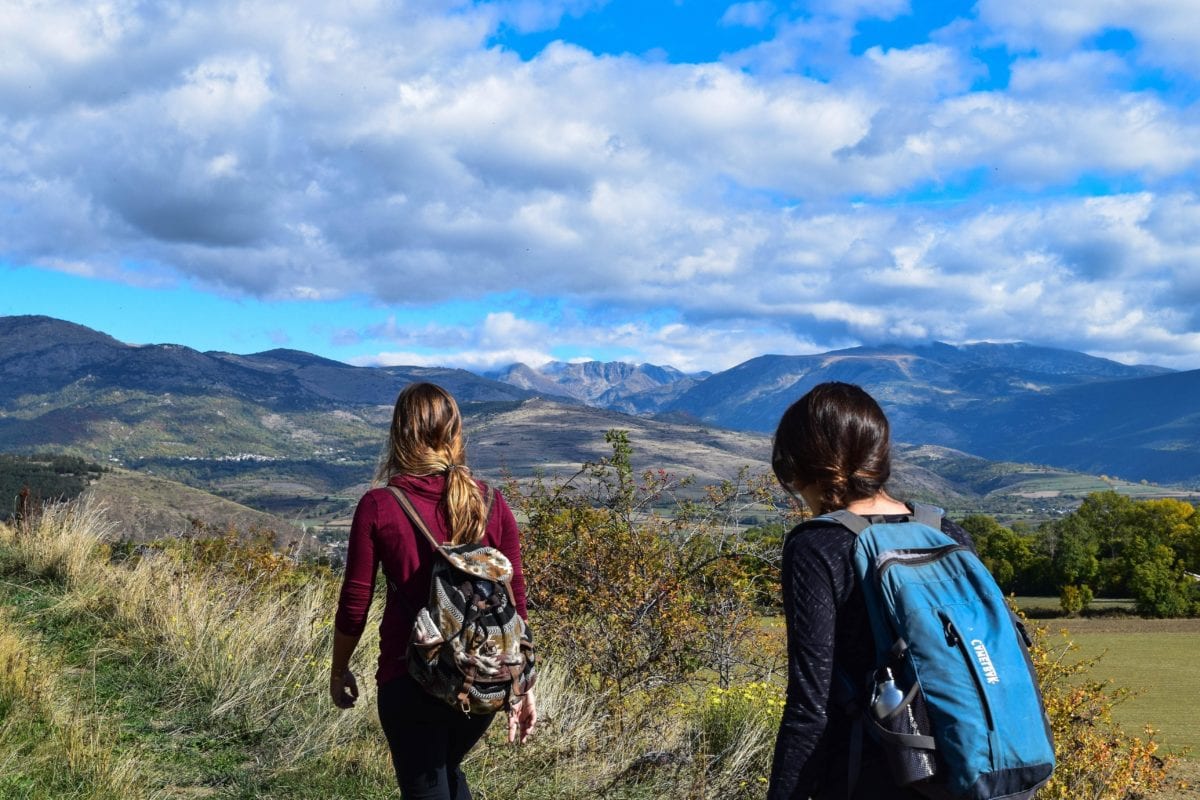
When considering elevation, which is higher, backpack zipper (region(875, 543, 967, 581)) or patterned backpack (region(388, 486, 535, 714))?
backpack zipper (region(875, 543, 967, 581))

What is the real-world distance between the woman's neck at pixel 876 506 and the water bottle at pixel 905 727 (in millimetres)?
410

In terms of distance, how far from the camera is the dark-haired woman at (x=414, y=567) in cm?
301

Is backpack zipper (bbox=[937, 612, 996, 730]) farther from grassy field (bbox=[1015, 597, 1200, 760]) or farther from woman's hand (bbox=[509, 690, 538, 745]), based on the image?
grassy field (bbox=[1015, 597, 1200, 760])

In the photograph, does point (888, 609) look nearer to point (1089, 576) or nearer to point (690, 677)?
point (690, 677)

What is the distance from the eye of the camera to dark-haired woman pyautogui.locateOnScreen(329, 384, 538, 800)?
118 inches

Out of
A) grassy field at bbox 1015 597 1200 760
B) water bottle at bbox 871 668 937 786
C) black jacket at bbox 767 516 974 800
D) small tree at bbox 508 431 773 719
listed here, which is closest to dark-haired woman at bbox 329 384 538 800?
black jacket at bbox 767 516 974 800

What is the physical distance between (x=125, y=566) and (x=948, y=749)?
27.1ft

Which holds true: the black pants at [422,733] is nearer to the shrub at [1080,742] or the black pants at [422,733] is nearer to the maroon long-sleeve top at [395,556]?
the maroon long-sleeve top at [395,556]

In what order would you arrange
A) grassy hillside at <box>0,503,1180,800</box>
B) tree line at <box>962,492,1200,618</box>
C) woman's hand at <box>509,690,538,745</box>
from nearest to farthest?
woman's hand at <box>509,690,538,745</box>
grassy hillside at <box>0,503,1180,800</box>
tree line at <box>962,492,1200,618</box>

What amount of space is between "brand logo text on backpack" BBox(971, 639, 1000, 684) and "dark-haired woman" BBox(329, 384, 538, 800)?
4.92ft

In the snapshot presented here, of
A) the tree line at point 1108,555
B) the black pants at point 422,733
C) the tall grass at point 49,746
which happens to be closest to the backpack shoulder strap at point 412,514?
the black pants at point 422,733

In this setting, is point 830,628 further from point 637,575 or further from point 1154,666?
point 1154,666

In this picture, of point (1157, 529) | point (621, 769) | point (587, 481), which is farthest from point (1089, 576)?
point (621, 769)

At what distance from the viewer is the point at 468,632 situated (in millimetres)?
2914
